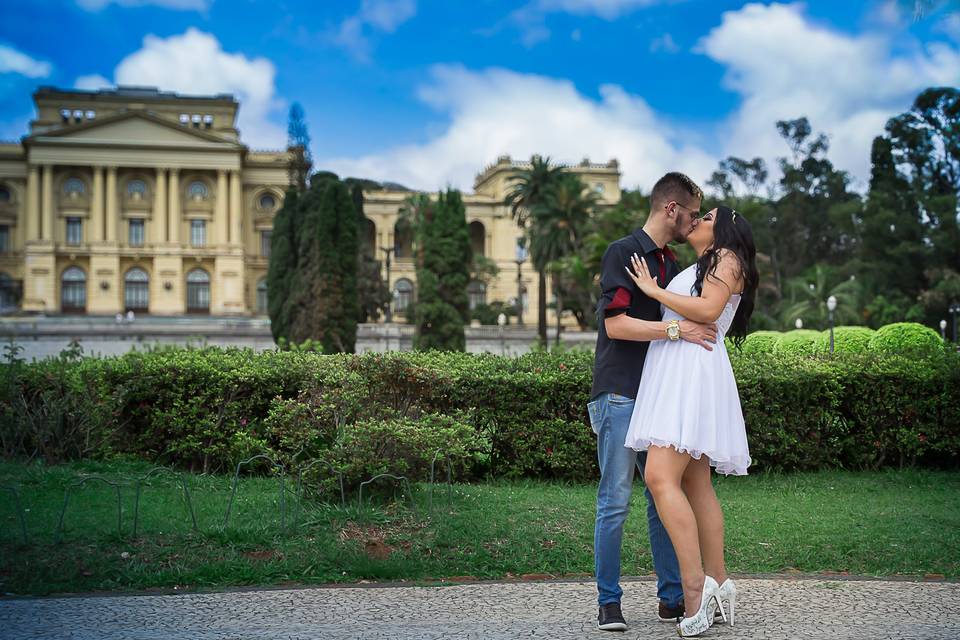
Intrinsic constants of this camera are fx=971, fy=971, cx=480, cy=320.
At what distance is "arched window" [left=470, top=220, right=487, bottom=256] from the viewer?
78438 millimetres

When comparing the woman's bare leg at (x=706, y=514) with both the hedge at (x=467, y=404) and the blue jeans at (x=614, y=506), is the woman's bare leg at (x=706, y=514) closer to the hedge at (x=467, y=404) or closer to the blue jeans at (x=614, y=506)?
the blue jeans at (x=614, y=506)

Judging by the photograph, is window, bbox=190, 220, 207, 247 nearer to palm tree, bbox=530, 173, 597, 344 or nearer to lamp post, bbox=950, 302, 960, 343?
palm tree, bbox=530, 173, 597, 344

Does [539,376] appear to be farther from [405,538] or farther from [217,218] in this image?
[217,218]

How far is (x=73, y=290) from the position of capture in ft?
224

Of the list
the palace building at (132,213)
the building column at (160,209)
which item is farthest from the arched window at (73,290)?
the building column at (160,209)

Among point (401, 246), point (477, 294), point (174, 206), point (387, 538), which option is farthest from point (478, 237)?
point (387, 538)

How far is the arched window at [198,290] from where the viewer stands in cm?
7025

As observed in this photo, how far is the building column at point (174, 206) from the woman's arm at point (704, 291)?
68934mm

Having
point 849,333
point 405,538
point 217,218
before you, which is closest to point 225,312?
point 217,218

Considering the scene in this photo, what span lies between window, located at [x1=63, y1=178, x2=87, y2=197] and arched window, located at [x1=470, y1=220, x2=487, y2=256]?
29.2 metres

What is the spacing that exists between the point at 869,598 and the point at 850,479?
4.11 metres

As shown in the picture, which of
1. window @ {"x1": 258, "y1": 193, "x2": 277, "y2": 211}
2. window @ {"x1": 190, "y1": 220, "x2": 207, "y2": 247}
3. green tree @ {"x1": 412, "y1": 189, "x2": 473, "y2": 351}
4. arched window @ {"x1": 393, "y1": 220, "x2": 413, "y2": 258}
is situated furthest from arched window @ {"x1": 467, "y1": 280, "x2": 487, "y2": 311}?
green tree @ {"x1": 412, "y1": 189, "x2": 473, "y2": 351}

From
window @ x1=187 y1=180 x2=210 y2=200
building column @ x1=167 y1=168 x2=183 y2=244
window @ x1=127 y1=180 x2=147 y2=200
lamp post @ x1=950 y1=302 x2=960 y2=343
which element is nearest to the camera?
lamp post @ x1=950 y1=302 x2=960 y2=343

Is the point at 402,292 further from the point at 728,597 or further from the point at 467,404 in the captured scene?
the point at 728,597
